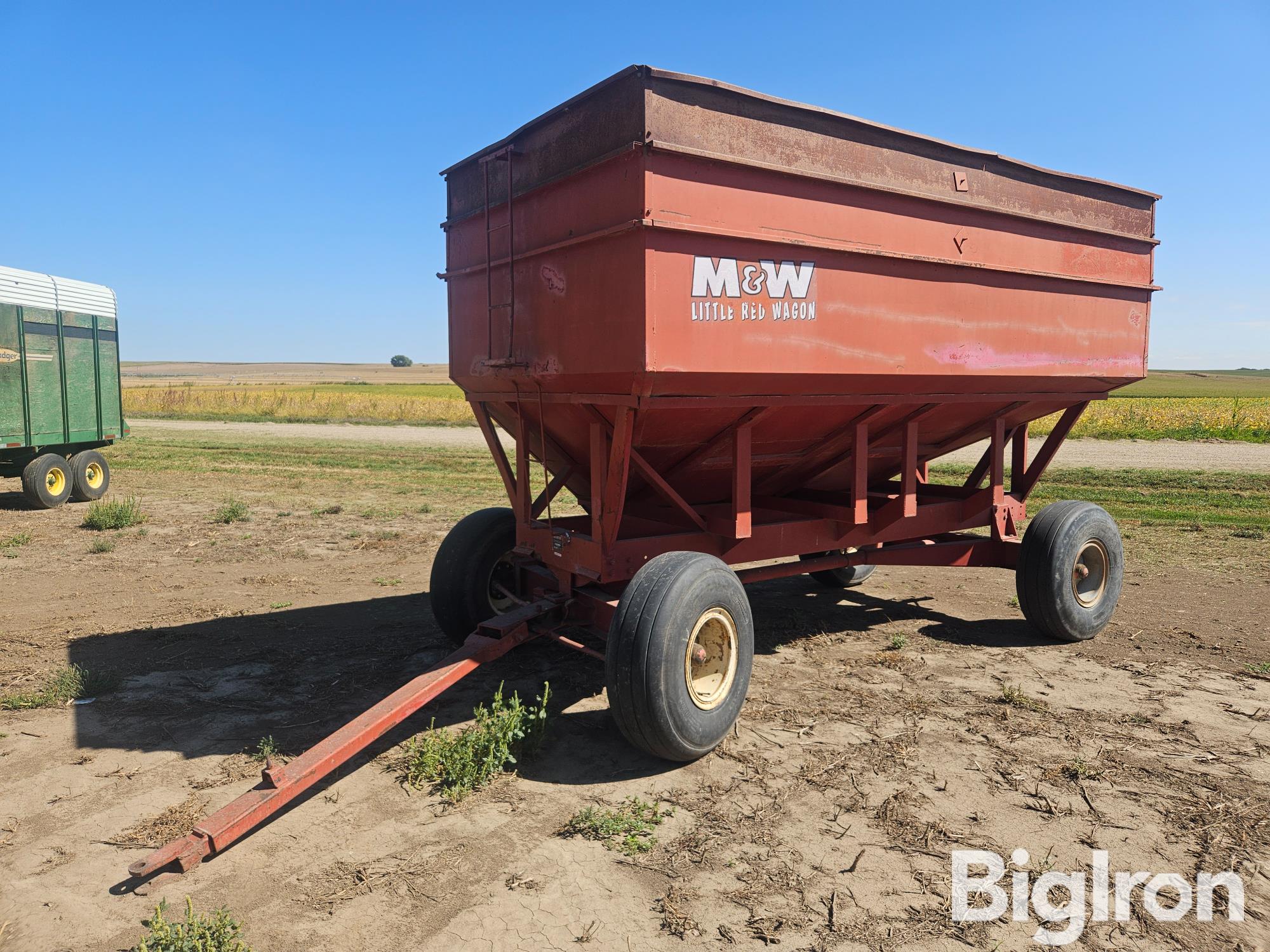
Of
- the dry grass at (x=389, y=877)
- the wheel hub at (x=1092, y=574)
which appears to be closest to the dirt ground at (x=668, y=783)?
the dry grass at (x=389, y=877)

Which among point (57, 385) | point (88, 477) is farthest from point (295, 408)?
point (57, 385)

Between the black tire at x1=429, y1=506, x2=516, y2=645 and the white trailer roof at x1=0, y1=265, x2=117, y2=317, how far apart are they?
410 inches

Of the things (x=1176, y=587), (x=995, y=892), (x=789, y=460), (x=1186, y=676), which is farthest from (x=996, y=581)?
(x=995, y=892)

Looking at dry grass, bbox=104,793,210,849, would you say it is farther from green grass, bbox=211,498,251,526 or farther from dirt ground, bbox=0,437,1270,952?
green grass, bbox=211,498,251,526

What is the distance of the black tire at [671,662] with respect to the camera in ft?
13.5

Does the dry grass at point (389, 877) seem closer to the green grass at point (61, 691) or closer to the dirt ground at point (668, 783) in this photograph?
the dirt ground at point (668, 783)

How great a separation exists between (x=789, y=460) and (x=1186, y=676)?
2.99m

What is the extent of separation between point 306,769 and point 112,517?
9434 mm

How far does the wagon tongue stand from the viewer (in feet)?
10.7

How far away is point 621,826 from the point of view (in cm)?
366

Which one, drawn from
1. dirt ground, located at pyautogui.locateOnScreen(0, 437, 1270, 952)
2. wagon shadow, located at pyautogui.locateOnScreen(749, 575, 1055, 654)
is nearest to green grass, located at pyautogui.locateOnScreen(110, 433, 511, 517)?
wagon shadow, located at pyautogui.locateOnScreen(749, 575, 1055, 654)

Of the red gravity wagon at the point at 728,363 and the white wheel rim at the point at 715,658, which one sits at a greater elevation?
the red gravity wagon at the point at 728,363

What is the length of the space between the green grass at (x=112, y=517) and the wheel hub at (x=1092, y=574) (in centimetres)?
1120

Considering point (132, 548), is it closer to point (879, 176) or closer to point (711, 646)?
point (711, 646)
